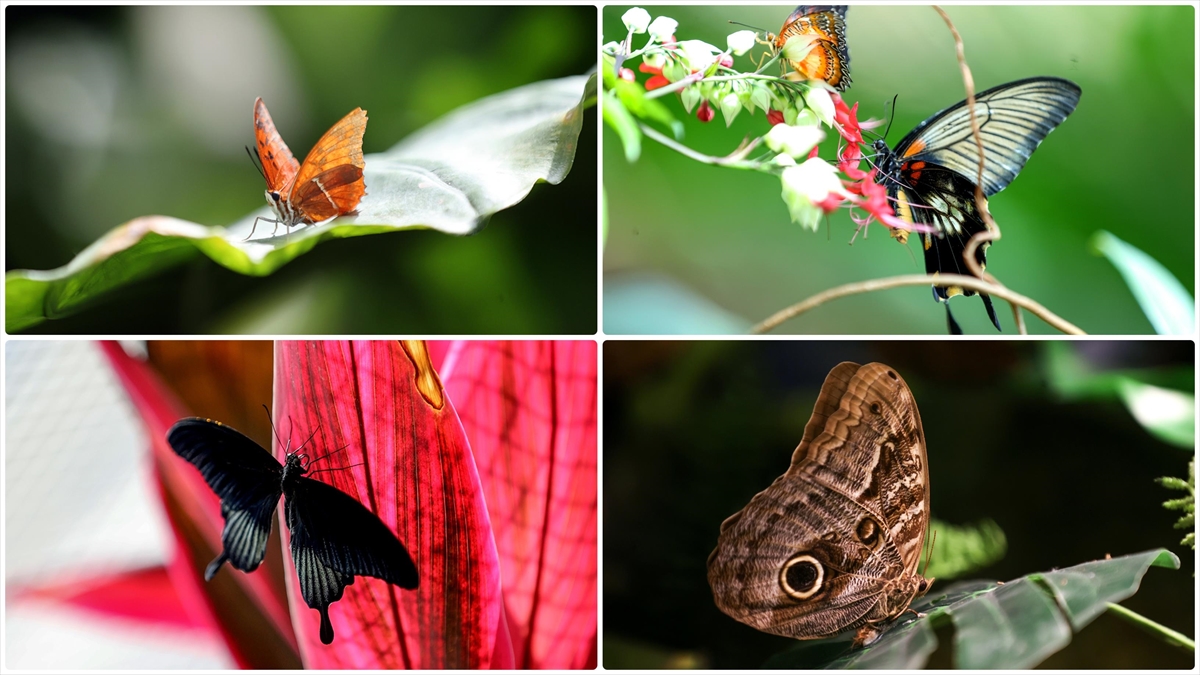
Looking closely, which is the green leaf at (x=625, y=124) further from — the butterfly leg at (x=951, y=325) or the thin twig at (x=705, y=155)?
the butterfly leg at (x=951, y=325)

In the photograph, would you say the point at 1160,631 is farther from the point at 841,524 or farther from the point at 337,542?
the point at 337,542

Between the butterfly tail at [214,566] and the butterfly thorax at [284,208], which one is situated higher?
the butterfly thorax at [284,208]

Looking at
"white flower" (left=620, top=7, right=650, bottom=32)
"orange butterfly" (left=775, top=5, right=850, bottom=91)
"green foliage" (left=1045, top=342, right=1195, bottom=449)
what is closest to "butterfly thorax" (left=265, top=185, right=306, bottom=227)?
"white flower" (left=620, top=7, right=650, bottom=32)

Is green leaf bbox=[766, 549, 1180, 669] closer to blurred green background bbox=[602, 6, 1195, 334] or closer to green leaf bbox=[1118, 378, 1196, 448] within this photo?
green leaf bbox=[1118, 378, 1196, 448]

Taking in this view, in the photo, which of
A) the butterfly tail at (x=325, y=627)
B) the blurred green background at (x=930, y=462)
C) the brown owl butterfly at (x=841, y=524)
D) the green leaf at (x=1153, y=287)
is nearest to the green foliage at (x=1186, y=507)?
the blurred green background at (x=930, y=462)

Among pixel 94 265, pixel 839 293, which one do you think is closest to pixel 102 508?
pixel 94 265

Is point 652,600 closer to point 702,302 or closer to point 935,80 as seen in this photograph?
point 702,302
